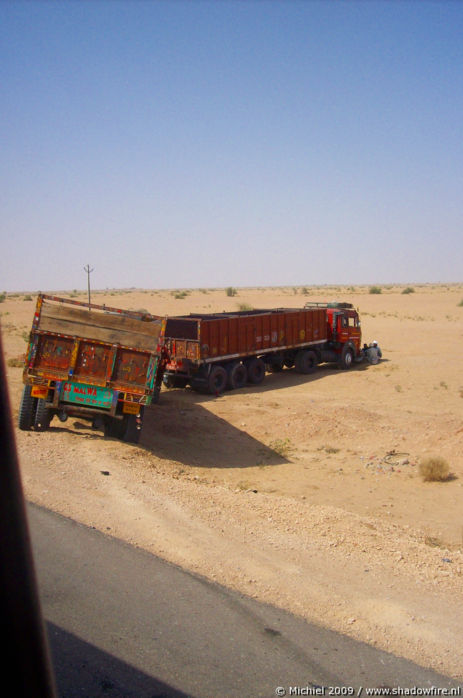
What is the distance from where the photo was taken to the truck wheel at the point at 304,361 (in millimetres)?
25156

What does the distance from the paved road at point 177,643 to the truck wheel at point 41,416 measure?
6.14 metres

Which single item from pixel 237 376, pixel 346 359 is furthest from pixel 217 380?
pixel 346 359

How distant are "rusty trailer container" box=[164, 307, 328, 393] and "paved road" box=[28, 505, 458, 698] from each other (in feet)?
44.5

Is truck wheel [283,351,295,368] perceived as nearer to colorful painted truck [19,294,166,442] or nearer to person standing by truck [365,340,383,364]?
person standing by truck [365,340,383,364]

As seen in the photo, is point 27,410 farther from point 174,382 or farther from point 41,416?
point 174,382

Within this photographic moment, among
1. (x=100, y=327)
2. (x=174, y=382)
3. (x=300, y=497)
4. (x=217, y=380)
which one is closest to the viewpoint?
(x=300, y=497)

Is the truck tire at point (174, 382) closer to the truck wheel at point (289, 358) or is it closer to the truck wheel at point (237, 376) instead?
the truck wheel at point (237, 376)

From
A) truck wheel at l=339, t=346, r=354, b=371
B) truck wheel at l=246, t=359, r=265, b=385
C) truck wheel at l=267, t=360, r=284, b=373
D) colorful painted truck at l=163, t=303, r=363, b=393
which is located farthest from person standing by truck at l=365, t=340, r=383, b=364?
truck wheel at l=246, t=359, r=265, b=385

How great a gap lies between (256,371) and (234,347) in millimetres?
1789

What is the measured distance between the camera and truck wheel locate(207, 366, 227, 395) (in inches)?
786

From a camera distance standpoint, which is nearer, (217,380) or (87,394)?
(87,394)

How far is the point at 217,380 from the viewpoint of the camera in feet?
67.1

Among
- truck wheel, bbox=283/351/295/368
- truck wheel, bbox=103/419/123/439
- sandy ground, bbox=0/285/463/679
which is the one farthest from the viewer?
truck wheel, bbox=283/351/295/368

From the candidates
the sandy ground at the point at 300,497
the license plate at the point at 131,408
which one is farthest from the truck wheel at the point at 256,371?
the license plate at the point at 131,408
